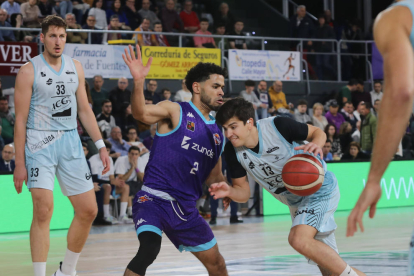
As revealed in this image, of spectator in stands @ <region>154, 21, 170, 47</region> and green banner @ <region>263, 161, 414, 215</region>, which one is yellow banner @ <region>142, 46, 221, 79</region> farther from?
green banner @ <region>263, 161, 414, 215</region>

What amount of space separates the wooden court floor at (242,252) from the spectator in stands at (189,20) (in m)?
6.87

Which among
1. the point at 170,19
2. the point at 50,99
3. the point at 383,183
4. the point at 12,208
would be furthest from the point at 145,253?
the point at 170,19

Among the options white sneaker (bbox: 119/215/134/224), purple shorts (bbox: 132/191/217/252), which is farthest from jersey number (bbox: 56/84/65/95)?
white sneaker (bbox: 119/215/134/224)

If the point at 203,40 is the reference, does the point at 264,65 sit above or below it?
below

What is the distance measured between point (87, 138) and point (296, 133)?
8086mm

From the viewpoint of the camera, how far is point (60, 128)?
222 inches

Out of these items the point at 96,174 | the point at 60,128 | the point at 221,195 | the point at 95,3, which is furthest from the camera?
the point at 95,3

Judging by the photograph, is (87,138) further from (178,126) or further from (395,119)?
(395,119)

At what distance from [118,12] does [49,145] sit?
36.5 ft

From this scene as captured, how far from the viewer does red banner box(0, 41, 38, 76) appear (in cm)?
1302

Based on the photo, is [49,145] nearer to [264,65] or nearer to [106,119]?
[106,119]

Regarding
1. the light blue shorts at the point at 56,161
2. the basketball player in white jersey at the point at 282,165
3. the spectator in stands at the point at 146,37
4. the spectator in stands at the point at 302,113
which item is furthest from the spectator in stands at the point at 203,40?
the basketball player in white jersey at the point at 282,165

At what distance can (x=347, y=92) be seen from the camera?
A: 56.7ft

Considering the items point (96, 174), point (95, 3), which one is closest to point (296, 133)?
point (96, 174)
